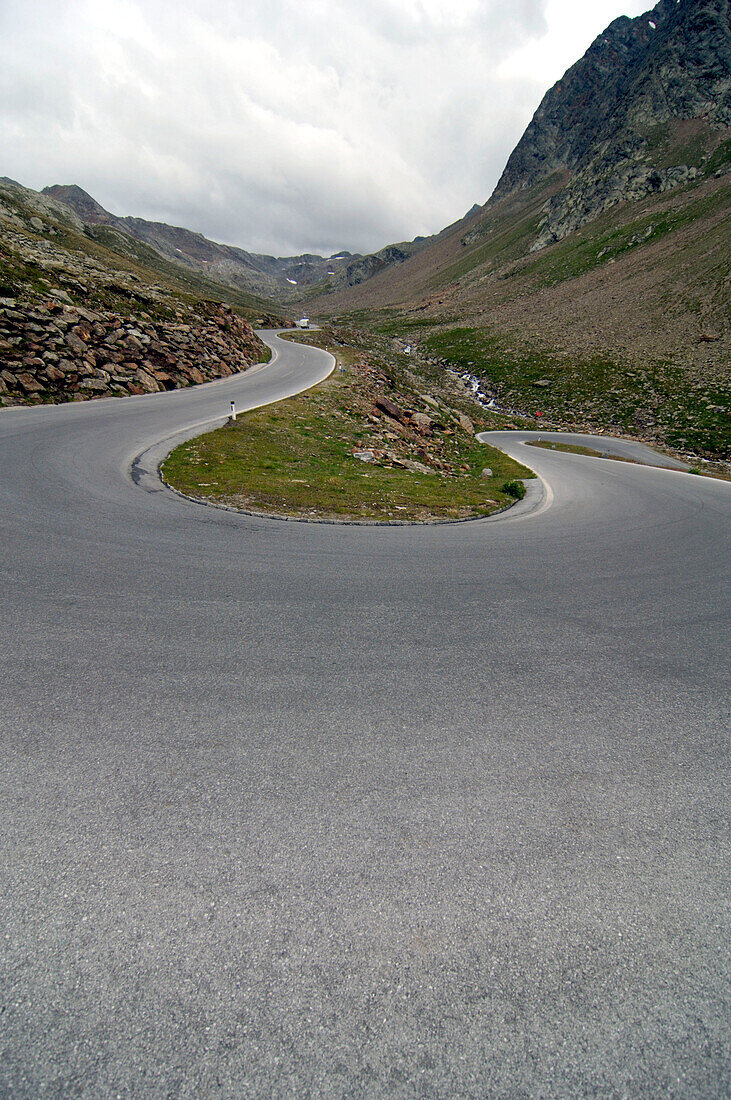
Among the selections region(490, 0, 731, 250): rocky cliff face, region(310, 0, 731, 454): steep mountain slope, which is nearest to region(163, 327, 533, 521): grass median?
region(310, 0, 731, 454): steep mountain slope

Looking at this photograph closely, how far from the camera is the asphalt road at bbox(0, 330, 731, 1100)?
5.76 feet

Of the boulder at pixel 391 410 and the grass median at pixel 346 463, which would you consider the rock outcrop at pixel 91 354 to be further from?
the boulder at pixel 391 410

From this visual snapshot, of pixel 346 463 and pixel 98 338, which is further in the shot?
pixel 98 338

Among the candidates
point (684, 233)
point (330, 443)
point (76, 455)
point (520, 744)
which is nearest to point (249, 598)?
point (520, 744)

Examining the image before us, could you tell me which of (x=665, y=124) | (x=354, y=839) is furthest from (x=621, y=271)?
(x=354, y=839)

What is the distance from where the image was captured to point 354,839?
8.33 feet

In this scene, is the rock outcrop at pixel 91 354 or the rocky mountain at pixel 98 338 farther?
the rocky mountain at pixel 98 338

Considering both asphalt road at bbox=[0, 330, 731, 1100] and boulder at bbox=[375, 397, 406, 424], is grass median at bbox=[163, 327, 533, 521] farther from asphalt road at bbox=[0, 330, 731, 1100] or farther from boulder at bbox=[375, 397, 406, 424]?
asphalt road at bbox=[0, 330, 731, 1100]

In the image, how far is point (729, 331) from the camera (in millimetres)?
42719

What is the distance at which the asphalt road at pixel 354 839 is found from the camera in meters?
1.76

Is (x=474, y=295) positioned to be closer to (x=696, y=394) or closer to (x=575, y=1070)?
(x=696, y=394)

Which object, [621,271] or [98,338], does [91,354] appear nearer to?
[98,338]

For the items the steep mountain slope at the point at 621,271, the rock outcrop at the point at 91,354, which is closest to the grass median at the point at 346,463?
the rock outcrop at the point at 91,354

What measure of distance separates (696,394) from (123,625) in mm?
42836
